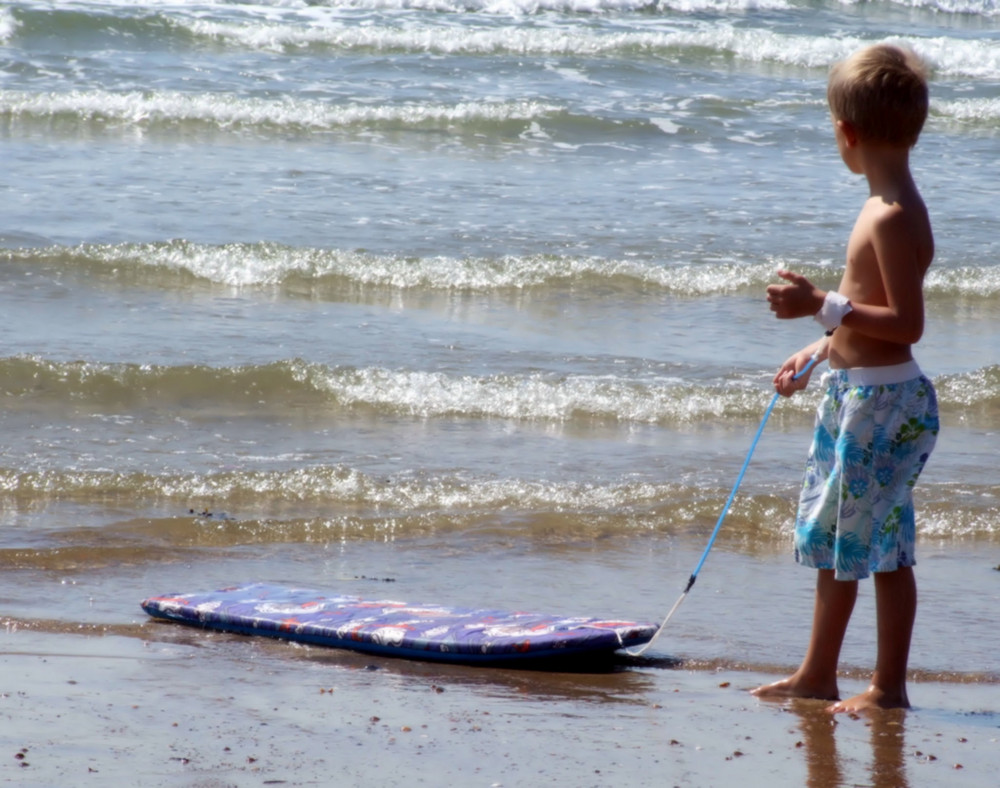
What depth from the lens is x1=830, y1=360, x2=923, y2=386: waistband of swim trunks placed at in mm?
3164

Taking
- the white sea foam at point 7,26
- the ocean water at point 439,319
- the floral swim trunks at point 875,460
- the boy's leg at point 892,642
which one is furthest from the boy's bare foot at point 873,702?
the white sea foam at point 7,26

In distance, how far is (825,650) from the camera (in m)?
3.33

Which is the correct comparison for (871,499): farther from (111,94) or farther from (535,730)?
(111,94)

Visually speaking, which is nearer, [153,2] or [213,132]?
[213,132]

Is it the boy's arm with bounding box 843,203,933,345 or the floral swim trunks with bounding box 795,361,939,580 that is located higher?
the boy's arm with bounding box 843,203,933,345

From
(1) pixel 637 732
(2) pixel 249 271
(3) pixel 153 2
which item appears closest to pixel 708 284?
(2) pixel 249 271

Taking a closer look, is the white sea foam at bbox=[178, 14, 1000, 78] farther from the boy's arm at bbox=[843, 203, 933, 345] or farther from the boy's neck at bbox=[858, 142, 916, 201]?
the boy's arm at bbox=[843, 203, 933, 345]

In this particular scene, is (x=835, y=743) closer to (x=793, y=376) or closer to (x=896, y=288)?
(x=793, y=376)

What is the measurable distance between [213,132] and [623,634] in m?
10.5

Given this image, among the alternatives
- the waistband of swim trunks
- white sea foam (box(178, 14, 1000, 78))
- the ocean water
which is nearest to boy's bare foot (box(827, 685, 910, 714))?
the ocean water

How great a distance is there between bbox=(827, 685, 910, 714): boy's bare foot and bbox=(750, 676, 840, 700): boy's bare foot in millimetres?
81

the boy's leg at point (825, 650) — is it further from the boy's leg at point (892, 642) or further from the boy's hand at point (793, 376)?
the boy's hand at point (793, 376)

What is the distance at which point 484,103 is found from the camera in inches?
561

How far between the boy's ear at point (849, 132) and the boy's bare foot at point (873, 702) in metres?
1.28
